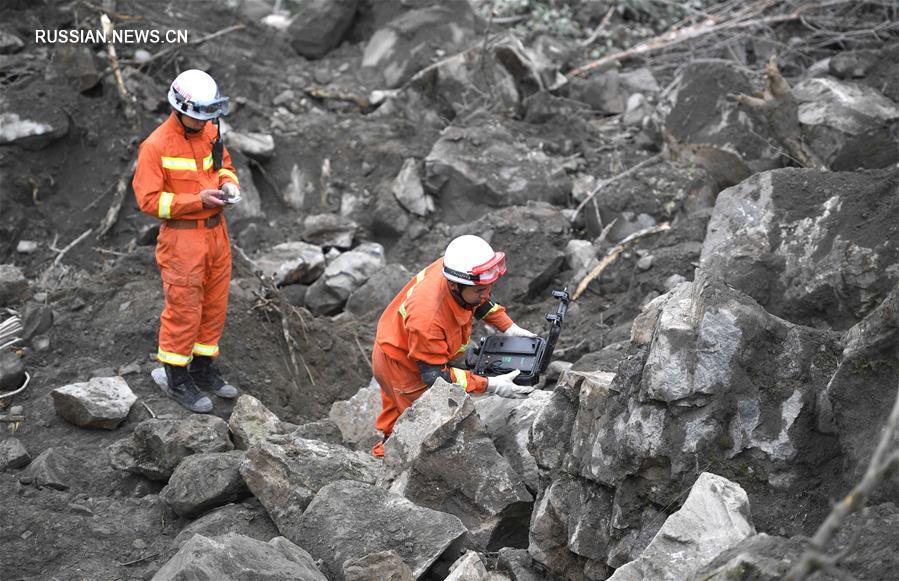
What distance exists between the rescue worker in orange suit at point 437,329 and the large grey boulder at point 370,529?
3.01 feet

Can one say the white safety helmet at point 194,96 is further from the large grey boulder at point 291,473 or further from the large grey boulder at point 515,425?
the large grey boulder at point 515,425

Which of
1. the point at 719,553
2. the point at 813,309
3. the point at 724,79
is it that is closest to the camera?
the point at 719,553

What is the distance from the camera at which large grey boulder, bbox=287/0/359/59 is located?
35.3 ft

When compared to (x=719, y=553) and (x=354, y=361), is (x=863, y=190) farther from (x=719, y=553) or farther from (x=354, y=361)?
(x=354, y=361)

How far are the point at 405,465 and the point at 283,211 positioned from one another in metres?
4.92

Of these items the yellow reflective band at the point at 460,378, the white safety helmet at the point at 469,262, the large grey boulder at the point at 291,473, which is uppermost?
the white safety helmet at the point at 469,262

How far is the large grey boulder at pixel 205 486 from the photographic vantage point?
180 inches

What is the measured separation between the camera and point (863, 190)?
17.9 ft

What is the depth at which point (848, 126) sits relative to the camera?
24.9 ft

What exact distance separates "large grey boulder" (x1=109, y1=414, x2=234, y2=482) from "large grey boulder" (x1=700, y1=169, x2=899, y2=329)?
2.78m

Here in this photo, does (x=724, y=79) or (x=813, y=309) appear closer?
(x=813, y=309)

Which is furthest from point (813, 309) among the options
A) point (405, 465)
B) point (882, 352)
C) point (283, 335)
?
point (283, 335)

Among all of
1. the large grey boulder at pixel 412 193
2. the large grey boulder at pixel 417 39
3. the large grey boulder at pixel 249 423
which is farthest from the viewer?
the large grey boulder at pixel 417 39

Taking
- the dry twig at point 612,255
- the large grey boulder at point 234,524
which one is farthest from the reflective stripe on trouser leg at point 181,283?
the dry twig at point 612,255
